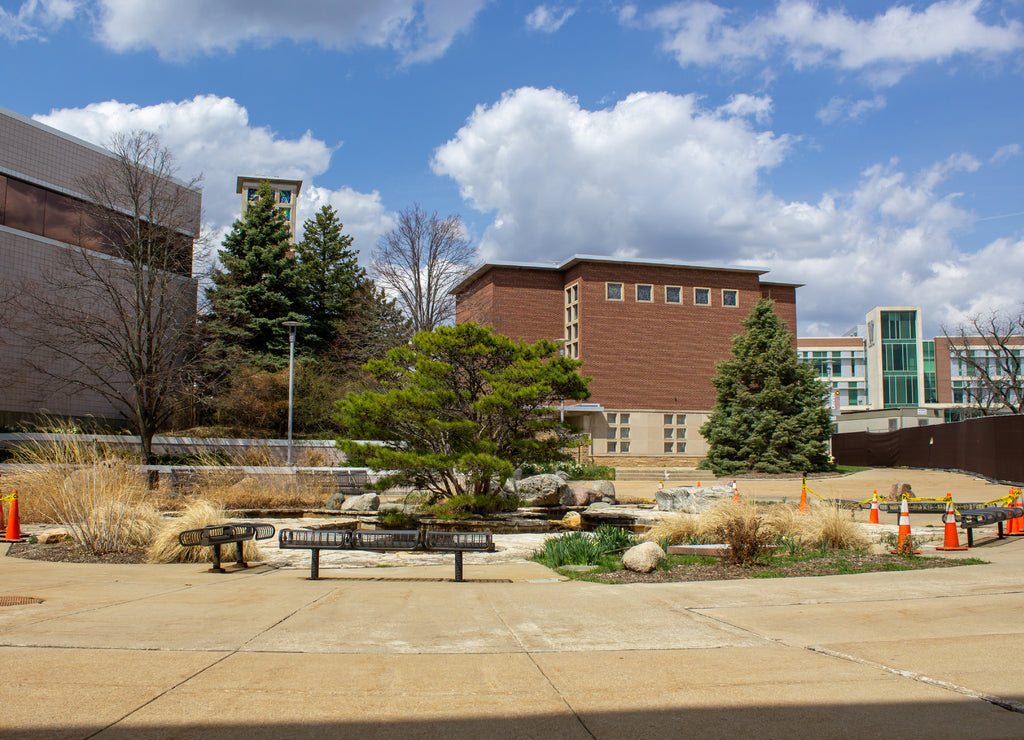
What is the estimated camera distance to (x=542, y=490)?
23.4 m

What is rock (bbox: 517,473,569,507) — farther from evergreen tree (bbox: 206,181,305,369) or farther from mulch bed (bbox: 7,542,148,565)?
evergreen tree (bbox: 206,181,305,369)

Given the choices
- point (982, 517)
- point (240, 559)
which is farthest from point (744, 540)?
point (240, 559)

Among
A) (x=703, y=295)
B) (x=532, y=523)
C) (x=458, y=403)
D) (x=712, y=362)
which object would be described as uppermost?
(x=703, y=295)

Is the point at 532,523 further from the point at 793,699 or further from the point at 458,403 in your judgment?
the point at 793,699

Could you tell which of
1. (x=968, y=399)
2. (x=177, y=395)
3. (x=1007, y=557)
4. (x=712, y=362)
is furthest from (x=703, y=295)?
(x=968, y=399)

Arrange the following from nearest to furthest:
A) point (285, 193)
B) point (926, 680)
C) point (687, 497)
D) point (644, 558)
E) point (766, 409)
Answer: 1. point (926, 680)
2. point (644, 558)
3. point (687, 497)
4. point (766, 409)
5. point (285, 193)

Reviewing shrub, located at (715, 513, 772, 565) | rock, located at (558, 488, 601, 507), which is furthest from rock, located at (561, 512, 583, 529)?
shrub, located at (715, 513, 772, 565)

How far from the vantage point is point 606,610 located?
7.35 m

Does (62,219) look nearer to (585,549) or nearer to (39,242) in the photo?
(39,242)

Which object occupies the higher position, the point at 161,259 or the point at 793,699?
the point at 161,259

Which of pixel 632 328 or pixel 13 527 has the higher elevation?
pixel 632 328

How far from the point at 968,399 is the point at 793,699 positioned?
9820 centimetres

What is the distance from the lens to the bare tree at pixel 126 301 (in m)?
25.7

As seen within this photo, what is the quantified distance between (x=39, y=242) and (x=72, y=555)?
23725 millimetres
